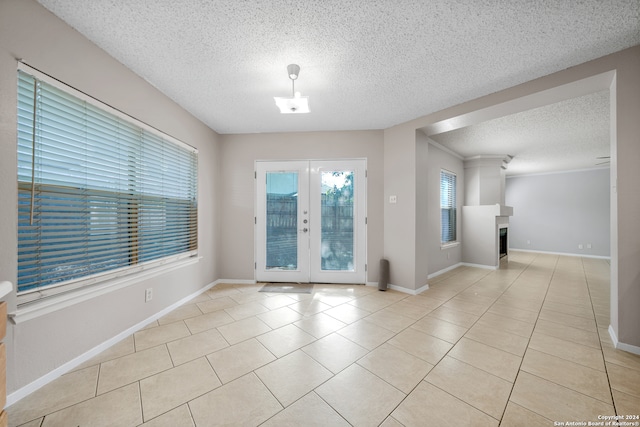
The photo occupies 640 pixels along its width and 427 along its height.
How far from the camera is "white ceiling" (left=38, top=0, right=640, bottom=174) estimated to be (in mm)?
1589

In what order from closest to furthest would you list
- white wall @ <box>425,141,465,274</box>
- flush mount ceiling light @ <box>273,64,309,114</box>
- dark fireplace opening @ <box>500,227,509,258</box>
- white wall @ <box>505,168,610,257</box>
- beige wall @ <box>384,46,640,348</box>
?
beige wall @ <box>384,46,640,348</box>, flush mount ceiling light @ <box>273,64,309,114</box>, white wall @ <box>425,141,465,274</box>, dark fireplace opening @ <box>500,227,509,258</box>, white wall @ <box>505,168,610,257</box>

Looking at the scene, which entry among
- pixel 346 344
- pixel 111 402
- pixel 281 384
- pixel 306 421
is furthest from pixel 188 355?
pixel 346 344

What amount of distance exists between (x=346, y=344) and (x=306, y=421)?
0.85m

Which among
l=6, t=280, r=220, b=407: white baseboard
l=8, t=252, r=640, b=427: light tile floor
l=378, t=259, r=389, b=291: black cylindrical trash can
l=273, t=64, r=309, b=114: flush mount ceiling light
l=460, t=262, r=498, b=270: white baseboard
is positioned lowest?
l=460, t=262, r=498, b=270: white baseboard

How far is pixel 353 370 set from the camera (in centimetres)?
175

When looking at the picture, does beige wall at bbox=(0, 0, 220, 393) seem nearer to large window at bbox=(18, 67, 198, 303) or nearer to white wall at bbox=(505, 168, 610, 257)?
large window at bbox=(18, 67, 198, 303)

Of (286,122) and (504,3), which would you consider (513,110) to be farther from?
(286,122)

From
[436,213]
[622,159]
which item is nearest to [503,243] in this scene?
[436,213]

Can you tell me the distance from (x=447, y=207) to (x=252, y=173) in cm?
433

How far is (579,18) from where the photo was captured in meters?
1.66

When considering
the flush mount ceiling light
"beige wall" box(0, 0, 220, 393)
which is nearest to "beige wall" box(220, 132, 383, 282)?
"beige wall" box(0, 0, 220, 393)

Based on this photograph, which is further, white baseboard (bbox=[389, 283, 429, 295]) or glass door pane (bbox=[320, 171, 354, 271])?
glass door pane (bbox=[320, 171, 354, 271])

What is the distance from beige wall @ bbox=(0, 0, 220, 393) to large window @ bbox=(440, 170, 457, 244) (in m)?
5.11

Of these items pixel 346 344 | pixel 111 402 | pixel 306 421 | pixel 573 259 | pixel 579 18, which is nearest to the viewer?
pixel 306 421
